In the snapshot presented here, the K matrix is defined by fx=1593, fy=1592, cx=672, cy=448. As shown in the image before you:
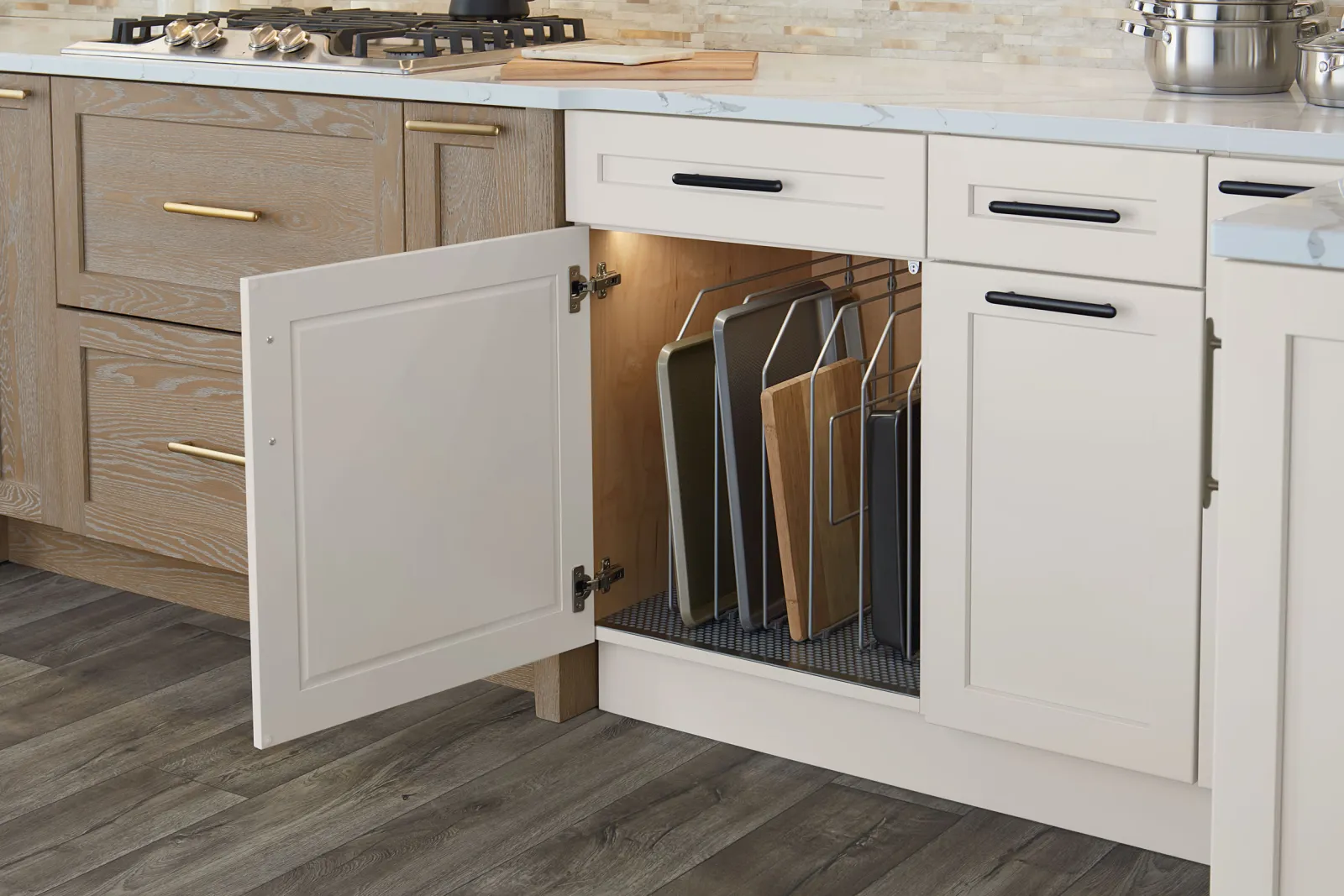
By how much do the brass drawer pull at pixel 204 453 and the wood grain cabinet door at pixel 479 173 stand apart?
0.45 m

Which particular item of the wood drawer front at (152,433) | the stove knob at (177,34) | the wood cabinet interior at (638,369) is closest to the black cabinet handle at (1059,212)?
the wood cabinet interior at (638,369)

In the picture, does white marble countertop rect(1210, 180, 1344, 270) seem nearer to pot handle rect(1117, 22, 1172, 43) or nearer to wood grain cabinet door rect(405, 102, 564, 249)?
pot handle rect(1117, 22, 1172, 43)

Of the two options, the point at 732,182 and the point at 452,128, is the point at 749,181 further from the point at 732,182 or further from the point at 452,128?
the point at 452,128

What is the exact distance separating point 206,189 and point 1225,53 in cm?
143

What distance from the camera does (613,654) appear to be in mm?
2293

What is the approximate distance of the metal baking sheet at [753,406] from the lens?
7.02 ft

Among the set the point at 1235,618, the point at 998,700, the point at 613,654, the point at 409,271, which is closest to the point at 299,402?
the point at 409,271

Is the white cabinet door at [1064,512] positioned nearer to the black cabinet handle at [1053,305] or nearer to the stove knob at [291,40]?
the black cabinet handle at [1053,305]

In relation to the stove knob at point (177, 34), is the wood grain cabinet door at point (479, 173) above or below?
below

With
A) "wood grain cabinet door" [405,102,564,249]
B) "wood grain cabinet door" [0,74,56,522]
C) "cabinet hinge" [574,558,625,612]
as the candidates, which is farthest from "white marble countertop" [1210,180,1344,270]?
"wood grain cabinet door" [0,74,56,522]

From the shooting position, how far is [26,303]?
2.61 meters

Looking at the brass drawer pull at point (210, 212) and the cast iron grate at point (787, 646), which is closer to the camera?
the cast iron grate at point (787, 646)

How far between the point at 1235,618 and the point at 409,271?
1.11m

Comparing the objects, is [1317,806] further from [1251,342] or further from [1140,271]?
[1140,271]
